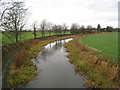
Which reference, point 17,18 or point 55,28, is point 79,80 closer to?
point 17,18

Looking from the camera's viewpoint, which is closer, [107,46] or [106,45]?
[107,46]

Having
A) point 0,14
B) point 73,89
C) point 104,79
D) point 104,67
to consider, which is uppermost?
point 0,14

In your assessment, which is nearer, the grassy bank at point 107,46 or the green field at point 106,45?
the grassy bank at point 107,46

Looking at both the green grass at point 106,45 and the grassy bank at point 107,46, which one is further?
the green grass at point 106,45

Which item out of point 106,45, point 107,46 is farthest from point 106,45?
point 107,46

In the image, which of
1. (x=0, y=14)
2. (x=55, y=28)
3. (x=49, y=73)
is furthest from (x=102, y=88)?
(x=55, y=28)

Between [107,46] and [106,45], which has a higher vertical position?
[106,45]

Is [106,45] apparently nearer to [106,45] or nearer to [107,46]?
[106,45]

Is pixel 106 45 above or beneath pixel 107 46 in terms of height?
above

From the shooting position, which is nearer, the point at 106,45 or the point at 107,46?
the point at 107,46

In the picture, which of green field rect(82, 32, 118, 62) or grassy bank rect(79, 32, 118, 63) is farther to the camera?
green field rect(82, 32, 118, 62)

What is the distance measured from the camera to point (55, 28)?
56094mm

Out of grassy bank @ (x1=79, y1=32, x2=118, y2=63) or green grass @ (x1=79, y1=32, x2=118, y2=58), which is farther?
green grass @ (x1=79, y1=32, x2=118, y2=58)

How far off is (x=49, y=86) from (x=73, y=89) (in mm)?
1974
